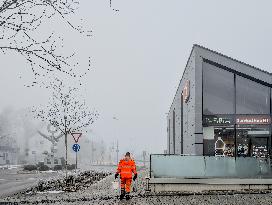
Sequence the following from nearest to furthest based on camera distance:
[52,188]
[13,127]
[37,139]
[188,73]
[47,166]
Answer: [52,188], [188,73], [47,166], [13,127], [37,139]

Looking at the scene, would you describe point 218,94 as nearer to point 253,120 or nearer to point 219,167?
point 253,120

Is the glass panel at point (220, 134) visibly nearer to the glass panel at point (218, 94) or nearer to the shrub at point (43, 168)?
the glass panel at point (218, 94)

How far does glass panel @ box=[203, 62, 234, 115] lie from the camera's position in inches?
1340

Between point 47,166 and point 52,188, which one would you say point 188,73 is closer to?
point 52,188

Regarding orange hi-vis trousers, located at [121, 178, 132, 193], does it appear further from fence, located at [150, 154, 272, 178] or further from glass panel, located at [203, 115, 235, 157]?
glass panel, located at [203, 115, 235, 157]

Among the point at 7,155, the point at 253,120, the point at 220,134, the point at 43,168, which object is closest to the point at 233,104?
the point at 253,120

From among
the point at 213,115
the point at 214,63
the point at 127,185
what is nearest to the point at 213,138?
the point at 213,115

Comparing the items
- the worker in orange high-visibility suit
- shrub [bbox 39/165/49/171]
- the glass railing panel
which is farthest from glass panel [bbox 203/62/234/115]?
shrub [bbox 39/165/49/171]

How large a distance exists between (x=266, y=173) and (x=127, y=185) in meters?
8.07

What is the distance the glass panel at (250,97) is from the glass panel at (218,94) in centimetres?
44

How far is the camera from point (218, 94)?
34.1 meters

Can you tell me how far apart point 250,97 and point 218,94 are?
204cm

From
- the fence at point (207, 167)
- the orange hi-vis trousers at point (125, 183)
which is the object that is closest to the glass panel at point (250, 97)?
the fence at point (207, 167)

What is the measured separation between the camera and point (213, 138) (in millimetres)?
33719
